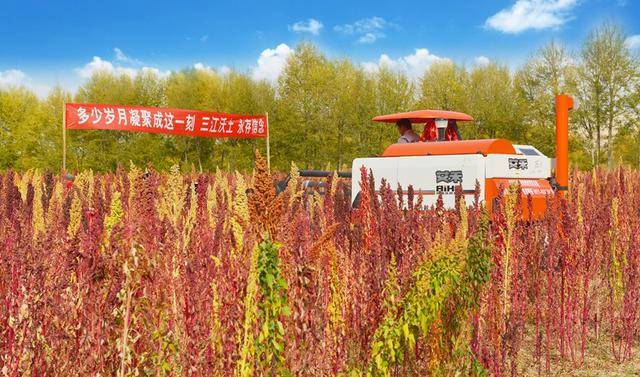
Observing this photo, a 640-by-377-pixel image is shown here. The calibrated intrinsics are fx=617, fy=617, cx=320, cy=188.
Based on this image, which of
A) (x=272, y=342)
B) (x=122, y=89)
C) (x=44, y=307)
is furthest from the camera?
(x=122, y=89)

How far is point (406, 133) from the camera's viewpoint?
28.6ft

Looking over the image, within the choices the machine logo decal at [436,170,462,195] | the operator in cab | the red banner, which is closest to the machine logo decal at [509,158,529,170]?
the machine logo decal at [436,170,462,195]

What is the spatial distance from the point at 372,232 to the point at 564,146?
4.76 metres

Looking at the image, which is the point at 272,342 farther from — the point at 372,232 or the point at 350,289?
the point at 372,232

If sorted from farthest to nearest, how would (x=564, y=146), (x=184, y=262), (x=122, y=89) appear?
(x=122, y=89), (x=564, y=146), (x=184, y=262)

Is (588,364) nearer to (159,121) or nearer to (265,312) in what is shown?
(265,312)

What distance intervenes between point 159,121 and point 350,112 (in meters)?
17.6

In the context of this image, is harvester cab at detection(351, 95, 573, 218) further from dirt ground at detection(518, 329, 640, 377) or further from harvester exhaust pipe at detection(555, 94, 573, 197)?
dirt ground at detection(518, 329, 640, 377)

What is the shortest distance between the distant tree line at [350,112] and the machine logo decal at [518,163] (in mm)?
22162

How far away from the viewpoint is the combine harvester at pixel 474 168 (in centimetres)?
687

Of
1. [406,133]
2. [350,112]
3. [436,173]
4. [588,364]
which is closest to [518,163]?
[436,173]

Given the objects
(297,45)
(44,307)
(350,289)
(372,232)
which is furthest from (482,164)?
(297,45)

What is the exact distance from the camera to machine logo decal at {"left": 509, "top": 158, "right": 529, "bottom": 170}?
7.07 m

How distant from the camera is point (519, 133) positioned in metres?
33.9
